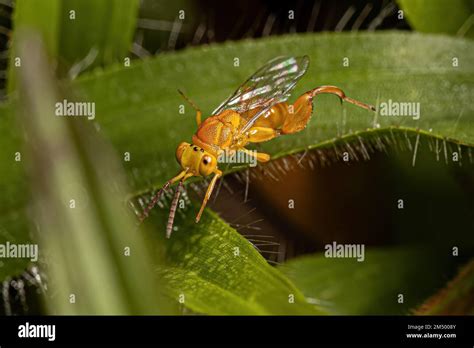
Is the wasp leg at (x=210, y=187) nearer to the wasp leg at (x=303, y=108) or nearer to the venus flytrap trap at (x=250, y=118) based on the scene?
the venus flytrap trap at (x=250, y=118)

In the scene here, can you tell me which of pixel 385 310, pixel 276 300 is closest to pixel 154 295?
pixel 276 300

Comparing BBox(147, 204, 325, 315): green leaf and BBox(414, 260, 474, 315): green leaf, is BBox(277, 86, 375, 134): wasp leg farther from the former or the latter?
BBox(414, 260, 474, 315): green leaf

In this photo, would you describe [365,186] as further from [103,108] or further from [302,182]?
[103,108]
